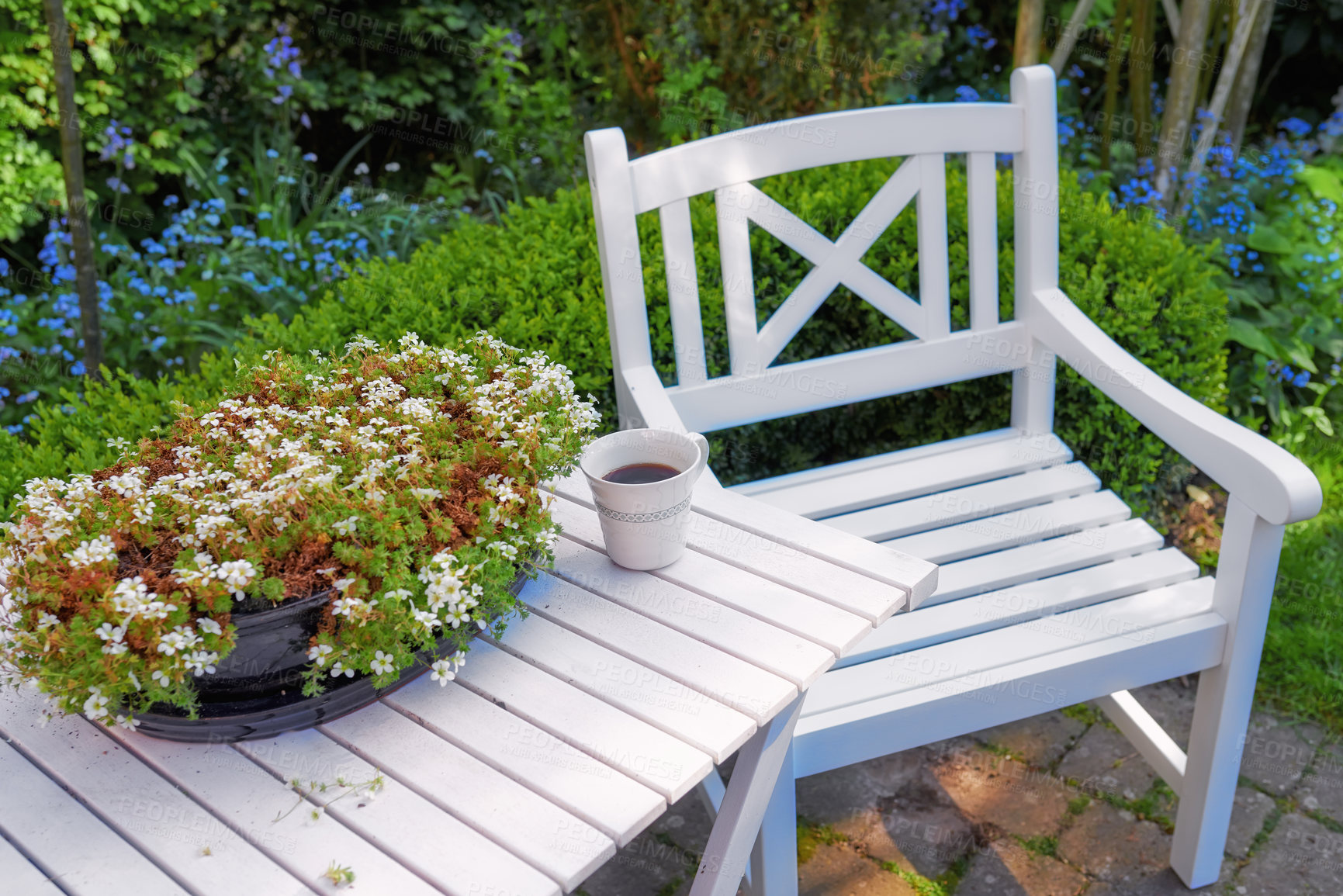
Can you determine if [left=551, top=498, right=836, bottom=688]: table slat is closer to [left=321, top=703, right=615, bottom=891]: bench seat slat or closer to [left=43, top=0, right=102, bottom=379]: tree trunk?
[left=321, top=703, right=615, bottom=891]: bench seat slat

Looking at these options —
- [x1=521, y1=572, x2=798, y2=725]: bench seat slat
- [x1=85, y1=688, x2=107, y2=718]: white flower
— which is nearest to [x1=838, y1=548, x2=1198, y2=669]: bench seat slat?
[x1=521, y1=572, x2=798, y2=725]: bench seat slat

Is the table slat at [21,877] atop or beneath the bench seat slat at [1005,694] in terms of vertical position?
atop

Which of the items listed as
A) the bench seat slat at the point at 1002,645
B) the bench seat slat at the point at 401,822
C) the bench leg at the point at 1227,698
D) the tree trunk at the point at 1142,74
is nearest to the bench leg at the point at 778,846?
the bench seat slat at the point at 1002,645

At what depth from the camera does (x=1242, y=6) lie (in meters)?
3.45

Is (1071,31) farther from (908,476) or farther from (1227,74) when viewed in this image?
(908,476)

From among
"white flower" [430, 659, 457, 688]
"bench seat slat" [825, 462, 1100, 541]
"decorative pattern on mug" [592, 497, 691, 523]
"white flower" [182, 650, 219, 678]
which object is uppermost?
"white flower" [182, 650, 219, 678]

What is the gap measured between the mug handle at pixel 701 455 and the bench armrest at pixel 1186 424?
0.93 metres

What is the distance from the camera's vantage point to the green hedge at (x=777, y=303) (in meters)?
2.38

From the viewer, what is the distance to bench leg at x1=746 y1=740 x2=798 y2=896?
5.61ft

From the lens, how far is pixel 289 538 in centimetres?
123

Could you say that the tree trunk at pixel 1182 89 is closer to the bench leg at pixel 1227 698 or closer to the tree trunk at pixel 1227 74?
the tree trunk at pixel 1227 74

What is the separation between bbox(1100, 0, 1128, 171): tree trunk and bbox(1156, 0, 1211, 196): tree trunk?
0.69ft

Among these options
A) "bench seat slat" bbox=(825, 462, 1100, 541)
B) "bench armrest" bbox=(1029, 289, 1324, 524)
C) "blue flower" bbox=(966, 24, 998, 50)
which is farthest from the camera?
"blue flower" bbox=(966, 24, 998, 50)

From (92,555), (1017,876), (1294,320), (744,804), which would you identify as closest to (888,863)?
(1017,876)
